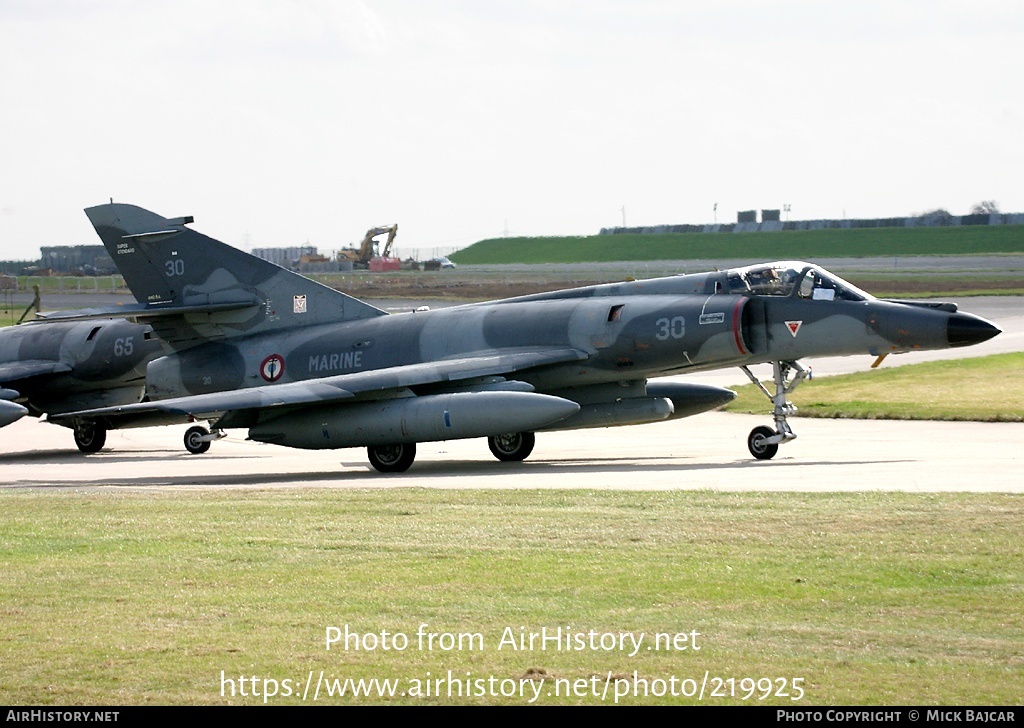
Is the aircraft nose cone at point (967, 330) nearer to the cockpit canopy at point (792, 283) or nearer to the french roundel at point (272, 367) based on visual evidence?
the cockpit canopy at point (792, 283)

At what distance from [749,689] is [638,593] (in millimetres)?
2367

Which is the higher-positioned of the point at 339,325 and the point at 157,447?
the point at 339,325

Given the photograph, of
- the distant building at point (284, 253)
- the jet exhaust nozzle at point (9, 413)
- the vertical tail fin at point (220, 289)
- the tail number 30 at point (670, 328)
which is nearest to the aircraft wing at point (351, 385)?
the tail number 30 at point (670, 328)

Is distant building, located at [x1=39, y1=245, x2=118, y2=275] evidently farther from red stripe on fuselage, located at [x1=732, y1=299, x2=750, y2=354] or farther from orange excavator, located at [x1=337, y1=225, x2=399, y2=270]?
red stripe on fuselage, located at [x1=732, y1=299, x2=750, y2=354]

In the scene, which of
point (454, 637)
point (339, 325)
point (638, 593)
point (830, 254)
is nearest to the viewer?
point (454, 637)

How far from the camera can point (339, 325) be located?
71.8 feet

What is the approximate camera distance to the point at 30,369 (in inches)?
987

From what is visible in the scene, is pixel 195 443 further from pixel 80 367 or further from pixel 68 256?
pixel 68 256

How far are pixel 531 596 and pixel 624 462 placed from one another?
10169mm

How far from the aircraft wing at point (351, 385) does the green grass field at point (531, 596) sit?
418 centimetres

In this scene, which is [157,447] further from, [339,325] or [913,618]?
[913,618]

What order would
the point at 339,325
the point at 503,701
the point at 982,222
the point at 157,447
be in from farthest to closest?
the point at 982,222 → the point at 157,447 → the point at 339,325 → the point at 503,701

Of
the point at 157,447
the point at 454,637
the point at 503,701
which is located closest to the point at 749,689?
the point at 503,701

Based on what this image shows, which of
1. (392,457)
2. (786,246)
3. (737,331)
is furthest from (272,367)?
(786,246)
